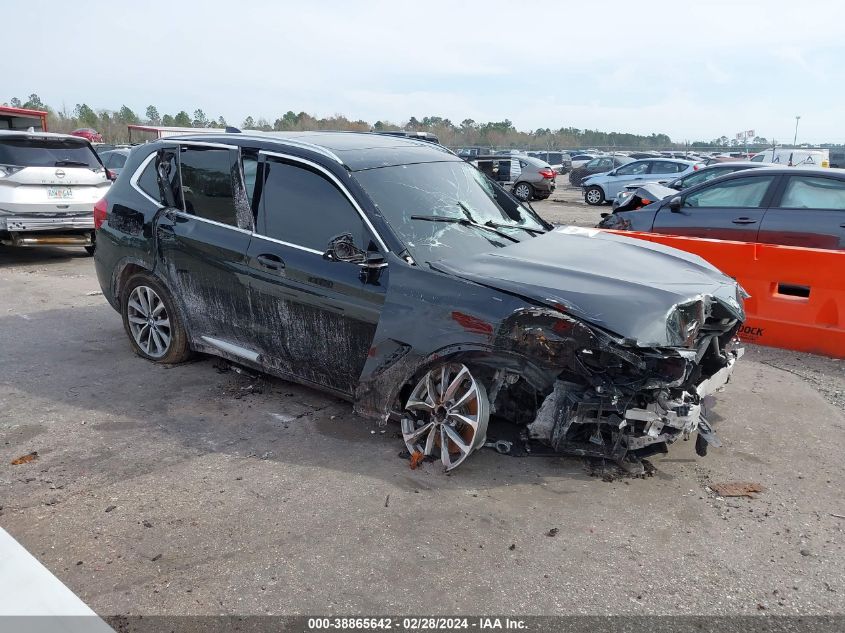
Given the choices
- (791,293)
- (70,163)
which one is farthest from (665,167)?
(70,163)

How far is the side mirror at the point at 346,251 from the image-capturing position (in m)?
4.12

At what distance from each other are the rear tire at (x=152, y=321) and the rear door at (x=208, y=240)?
0.60 ft

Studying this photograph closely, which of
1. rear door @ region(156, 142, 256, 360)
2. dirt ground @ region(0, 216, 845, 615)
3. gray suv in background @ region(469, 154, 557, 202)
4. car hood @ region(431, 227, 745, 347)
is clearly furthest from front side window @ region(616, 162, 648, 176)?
rear door @ region(156, 142, 256, 360)

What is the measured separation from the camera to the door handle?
4602mm

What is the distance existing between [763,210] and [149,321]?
22.5ft

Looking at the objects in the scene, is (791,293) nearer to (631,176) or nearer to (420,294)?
Answer: (420,294)

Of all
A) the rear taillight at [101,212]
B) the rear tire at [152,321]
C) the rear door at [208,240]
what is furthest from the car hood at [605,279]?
→ the rear taillight at [101,212]

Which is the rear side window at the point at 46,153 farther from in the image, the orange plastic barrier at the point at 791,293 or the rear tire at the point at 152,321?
the orange plastic barrier at the point at 791,293

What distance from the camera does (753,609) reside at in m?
2.92

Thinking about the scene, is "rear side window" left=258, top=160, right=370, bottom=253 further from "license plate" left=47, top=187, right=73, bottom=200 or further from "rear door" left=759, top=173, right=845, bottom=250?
"license plate" left=47, top=187, right=73, bottom=200

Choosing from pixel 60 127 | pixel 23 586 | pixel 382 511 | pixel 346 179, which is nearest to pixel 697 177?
pixel 346 179

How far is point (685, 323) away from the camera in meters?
3.82

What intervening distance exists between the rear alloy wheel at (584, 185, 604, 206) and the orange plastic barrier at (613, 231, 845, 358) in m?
15.2

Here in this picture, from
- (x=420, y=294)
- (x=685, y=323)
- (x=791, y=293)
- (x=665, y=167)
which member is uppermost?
(x=665, y=167)
